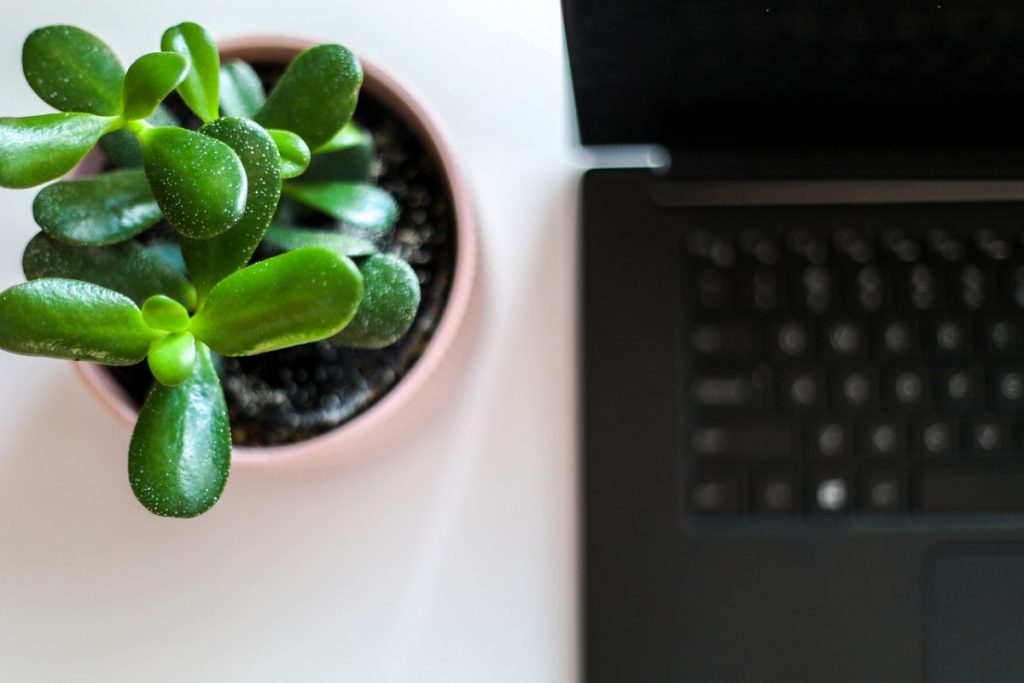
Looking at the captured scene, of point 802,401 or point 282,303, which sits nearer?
point 282,303

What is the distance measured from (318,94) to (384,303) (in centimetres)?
8

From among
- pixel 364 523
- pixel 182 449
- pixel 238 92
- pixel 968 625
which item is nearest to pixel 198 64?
pixel 238 92

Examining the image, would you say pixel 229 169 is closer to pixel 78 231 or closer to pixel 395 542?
pixel 78 231

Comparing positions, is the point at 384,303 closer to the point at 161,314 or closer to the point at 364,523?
the point at 161,314

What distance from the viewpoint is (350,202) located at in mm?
390

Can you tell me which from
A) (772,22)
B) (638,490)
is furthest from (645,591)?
(772,22)

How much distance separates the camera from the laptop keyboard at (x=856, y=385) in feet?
1.54

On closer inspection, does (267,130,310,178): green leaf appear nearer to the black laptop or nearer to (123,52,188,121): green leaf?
(123,52,188,121): green leaf

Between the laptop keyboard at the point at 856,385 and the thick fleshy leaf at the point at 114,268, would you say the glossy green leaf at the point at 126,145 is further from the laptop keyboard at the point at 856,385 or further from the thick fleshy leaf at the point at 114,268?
the laptop keyboard at the point at 856,385

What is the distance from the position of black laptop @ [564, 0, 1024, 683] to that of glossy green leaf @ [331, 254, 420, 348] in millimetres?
148

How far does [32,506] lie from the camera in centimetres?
50

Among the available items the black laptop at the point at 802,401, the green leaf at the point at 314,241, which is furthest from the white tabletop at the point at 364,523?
the green leaf at the point at 314,241

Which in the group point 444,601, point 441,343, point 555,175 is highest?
point 555,175

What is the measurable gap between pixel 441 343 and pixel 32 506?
25 cm
